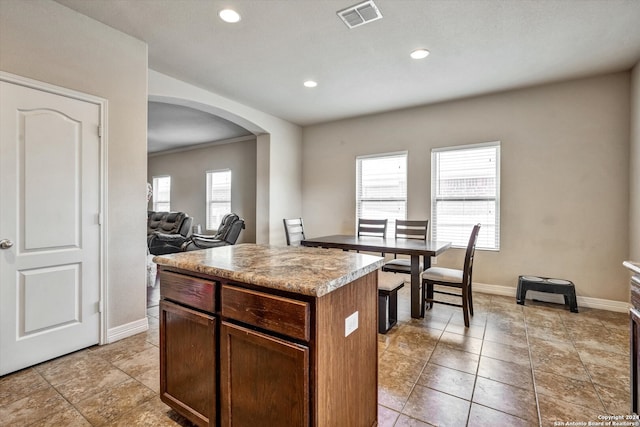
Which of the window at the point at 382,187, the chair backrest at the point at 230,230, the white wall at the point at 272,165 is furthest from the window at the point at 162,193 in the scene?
the window at the point at 382,187

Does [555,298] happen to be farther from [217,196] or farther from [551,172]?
[217,196]

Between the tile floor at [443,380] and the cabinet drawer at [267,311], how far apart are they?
915 mm

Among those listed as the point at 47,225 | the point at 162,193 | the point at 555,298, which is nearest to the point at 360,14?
the point at 47,225

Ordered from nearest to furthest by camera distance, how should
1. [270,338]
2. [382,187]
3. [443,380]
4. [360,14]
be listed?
[270,338] → [443,380] → [360,14] → [382,187]

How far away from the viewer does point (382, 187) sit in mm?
5156

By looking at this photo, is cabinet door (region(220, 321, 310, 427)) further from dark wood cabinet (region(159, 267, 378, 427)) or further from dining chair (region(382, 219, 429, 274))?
dining chair (region(382, 219, 429, 274))

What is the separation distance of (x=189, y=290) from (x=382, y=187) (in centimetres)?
409

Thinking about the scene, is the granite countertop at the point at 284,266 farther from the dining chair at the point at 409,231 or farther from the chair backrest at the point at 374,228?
the chair backrest at the point at 374,228

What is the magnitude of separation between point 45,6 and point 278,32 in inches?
70.2

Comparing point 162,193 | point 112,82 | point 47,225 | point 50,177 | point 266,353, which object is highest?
point 112,82

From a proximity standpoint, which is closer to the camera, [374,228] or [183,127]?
[374,228]

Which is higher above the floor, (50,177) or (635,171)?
(635,171)

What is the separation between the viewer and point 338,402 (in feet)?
4.15

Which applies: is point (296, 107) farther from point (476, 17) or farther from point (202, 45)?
point (476, 17)
